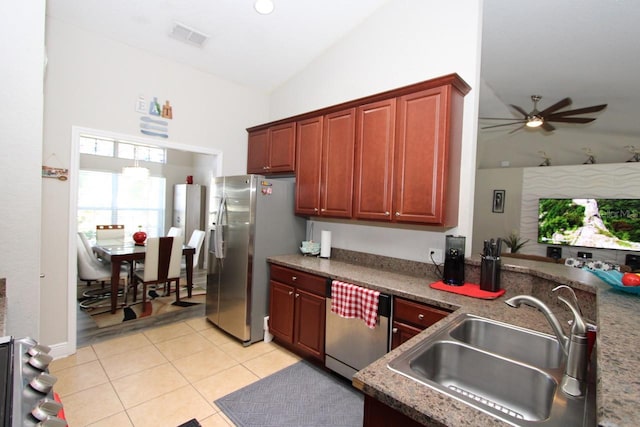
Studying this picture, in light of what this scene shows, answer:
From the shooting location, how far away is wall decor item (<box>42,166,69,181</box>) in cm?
255

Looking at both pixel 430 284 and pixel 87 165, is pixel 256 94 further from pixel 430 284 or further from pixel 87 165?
pixel 87 165

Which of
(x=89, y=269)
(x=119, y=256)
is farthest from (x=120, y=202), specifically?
(x=119, y=256)

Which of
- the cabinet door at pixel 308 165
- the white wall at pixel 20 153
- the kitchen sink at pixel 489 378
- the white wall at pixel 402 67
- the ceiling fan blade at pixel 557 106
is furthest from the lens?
the ceiling fan blade at pixel 557 106

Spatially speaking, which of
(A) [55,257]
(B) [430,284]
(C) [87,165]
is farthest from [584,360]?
(C) [87,165]

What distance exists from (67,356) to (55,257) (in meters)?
0.90

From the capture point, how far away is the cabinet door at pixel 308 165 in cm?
297

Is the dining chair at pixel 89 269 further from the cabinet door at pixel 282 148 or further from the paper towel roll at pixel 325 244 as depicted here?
the paper towel roll at pixel 325 244

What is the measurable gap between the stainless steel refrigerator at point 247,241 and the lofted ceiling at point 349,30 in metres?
1.41

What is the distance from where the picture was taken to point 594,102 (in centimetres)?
393

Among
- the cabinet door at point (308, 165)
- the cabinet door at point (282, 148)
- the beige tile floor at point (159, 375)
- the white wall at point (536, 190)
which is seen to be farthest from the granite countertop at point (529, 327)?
the white wall at point (536, 190)

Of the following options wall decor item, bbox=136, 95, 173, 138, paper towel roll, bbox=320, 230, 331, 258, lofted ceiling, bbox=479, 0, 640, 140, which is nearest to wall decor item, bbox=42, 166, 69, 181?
wall decor item, bbox=136, 95, 173, 138

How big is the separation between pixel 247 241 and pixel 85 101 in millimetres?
1934

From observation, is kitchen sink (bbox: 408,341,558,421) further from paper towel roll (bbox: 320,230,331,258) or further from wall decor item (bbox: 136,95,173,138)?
wall decor item (bbox: 136,95,173,138)

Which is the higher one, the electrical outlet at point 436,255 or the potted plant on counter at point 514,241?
the electrical outlet at point 436,255
